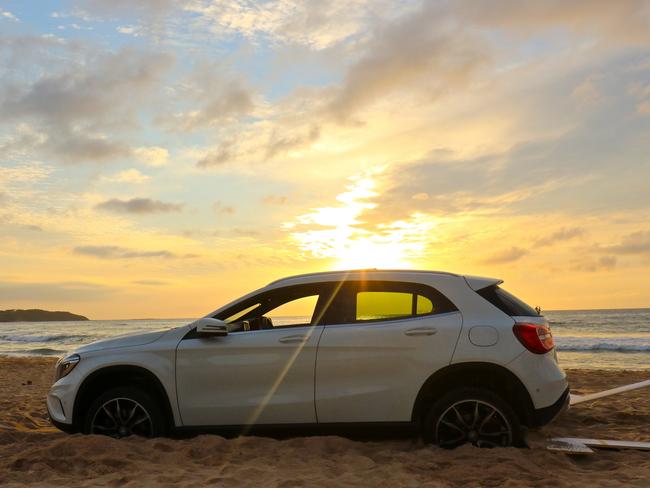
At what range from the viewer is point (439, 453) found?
4973mm

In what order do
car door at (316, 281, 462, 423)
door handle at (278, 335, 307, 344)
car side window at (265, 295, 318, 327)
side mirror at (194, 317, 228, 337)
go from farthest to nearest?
1. car side window at (265, 295, 318, 327)
2. door handle at (278, 335, 307, 344)
3. side mirror at (194, 317, 228, 337)
4. car door at (316, 281, 462, 423)

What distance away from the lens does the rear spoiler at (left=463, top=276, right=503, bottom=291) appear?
5360mm

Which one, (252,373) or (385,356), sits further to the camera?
(252,373)

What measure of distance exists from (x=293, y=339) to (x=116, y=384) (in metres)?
1.73

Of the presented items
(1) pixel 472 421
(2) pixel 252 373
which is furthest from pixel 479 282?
(2) pixel 252 373

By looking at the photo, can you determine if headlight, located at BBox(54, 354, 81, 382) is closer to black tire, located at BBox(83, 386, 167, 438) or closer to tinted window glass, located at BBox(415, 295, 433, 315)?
black tire, located at BBox(83, 386, 167, 438)

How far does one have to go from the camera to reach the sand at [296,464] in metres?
4.49

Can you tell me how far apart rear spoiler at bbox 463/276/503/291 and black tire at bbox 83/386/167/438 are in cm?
293

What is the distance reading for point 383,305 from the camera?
5453mm

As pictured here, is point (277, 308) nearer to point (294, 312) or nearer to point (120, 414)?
point (294, 312)

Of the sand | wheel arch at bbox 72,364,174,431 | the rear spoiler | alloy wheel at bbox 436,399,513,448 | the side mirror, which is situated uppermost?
the rear spoiler

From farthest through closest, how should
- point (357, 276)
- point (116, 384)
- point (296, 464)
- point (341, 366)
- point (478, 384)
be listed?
1. point (116, 384)
2. point (357, 276)
3. point (341, 366)
4. point (478, 384)
5. point (296, 464)

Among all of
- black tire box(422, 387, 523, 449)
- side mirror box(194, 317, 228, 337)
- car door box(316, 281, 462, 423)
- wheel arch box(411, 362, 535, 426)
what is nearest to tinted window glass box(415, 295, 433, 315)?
car door box(316, 281, 462, 423)

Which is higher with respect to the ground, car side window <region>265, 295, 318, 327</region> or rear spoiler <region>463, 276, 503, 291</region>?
rear spoiler <region>463, 276, 503, 291</region>
